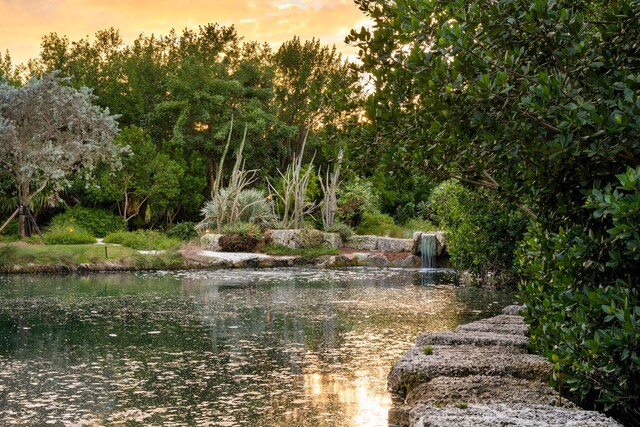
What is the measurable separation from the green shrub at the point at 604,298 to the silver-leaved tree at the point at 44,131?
25.1m

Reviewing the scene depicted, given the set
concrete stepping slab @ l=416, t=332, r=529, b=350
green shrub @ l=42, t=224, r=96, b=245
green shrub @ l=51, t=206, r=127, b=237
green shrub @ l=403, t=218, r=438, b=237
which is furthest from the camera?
green shrub @ l=403, t=218, r=438, b=237

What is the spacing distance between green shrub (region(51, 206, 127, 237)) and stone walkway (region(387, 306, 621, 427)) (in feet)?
92.7

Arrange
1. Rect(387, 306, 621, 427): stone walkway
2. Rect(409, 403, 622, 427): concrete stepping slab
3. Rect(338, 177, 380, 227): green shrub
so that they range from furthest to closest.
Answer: Rect(338, 177, 380, 227): green shrub < Rect(387, 306, 621, 427): stone walkway < Rect(409, 403, 622, 427): concrete stepping slab

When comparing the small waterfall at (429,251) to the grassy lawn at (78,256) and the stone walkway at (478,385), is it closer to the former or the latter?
the grassy lawn at (78,256)

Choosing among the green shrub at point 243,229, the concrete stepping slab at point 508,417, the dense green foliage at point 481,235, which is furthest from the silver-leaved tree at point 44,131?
the concrete stepping slab at point 508,417

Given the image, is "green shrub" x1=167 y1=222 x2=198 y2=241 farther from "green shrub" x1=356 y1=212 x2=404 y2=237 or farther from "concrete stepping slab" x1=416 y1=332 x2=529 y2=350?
"concrete stepping slab" x1=416 y1=332 x2=529 y2=350

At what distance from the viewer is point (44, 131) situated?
28703 mm

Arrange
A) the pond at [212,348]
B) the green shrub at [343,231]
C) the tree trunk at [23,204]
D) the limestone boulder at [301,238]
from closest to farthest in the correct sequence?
the pond at [212,348] → the tree trunk at [23,204] → the limestone boulder at [301,238] → the green shrub at [343,231]

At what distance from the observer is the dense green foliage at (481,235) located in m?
16.3

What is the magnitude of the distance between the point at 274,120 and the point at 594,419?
127 feet

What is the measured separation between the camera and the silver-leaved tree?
90.8 ft

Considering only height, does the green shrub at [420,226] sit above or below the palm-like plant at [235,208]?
below

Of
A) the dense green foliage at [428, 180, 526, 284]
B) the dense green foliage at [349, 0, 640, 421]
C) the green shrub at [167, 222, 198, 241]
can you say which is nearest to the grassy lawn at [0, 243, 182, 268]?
the green shrub at [167, 222, 198, 241]

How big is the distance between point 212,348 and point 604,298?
22.4 ft
